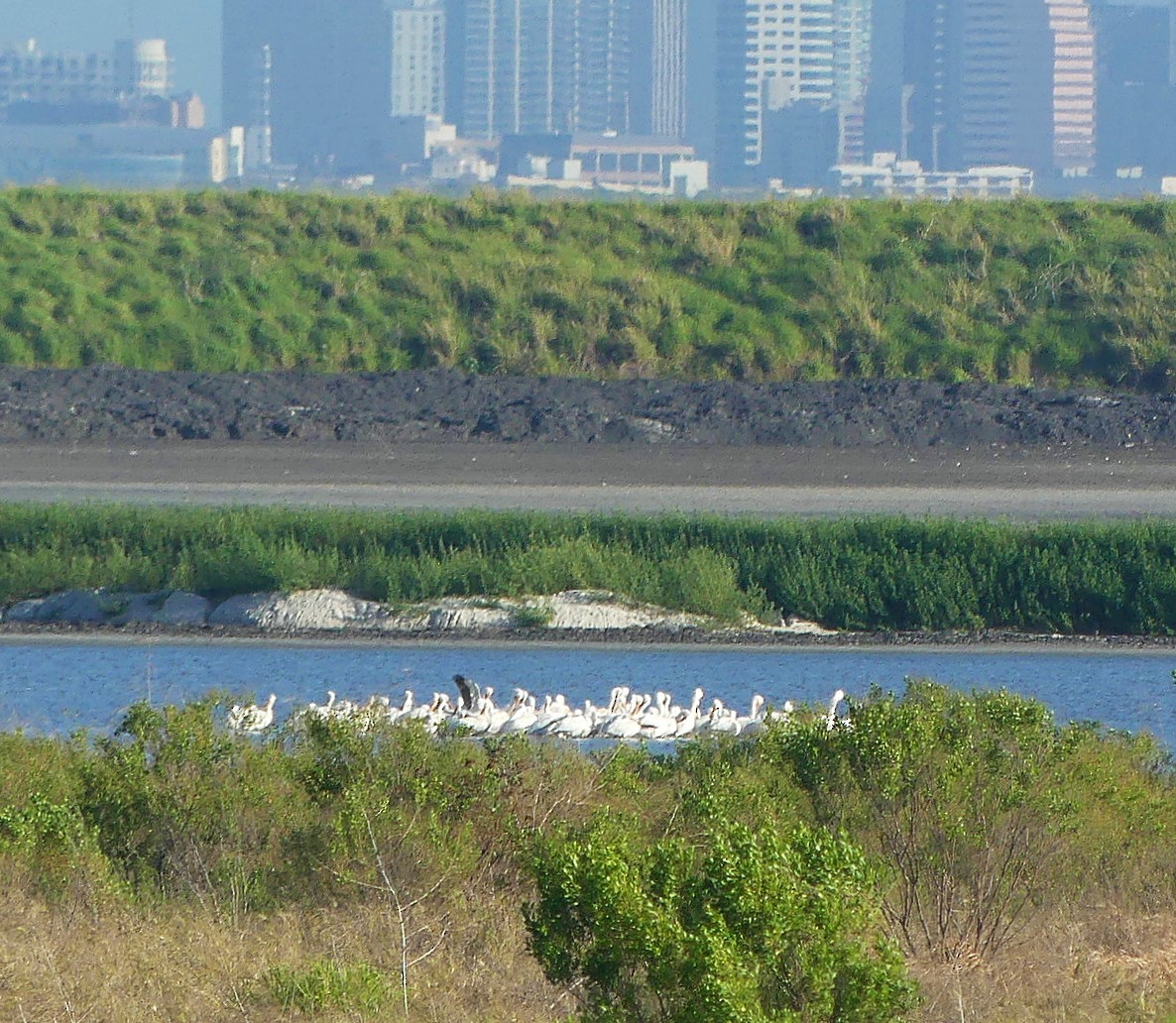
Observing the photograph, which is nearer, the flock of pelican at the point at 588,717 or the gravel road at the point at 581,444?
the flock of pelican at the point at 588,717

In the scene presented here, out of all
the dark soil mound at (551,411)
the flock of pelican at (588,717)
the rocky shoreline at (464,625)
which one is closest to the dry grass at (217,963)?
the flock of pelican at (588,717)

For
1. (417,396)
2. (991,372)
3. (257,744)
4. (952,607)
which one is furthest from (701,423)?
(257,744)

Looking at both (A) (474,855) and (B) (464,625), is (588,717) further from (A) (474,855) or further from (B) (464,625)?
(A) (474,855)

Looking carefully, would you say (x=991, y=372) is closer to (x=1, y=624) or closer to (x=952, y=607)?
(x=952, y=607)

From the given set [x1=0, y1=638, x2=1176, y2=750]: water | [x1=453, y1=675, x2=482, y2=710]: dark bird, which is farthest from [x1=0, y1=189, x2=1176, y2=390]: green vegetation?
[x1=453, y1=675, x2=482, y2=710]: dark bird

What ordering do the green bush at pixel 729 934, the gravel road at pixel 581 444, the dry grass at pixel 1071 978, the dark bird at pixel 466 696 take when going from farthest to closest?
the gravel road at pixel 581 444, the dark bird at pixel 466 696, the dry grass at pixel 1071 978, the green bush at pixel 729 934

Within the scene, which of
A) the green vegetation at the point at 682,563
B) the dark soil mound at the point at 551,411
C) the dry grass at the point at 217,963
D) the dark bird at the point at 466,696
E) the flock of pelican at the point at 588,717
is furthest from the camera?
the dark soil mound at the point at 551,411

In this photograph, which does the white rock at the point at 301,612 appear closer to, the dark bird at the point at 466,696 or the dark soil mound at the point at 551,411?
the dark bird at the point at 466,696
